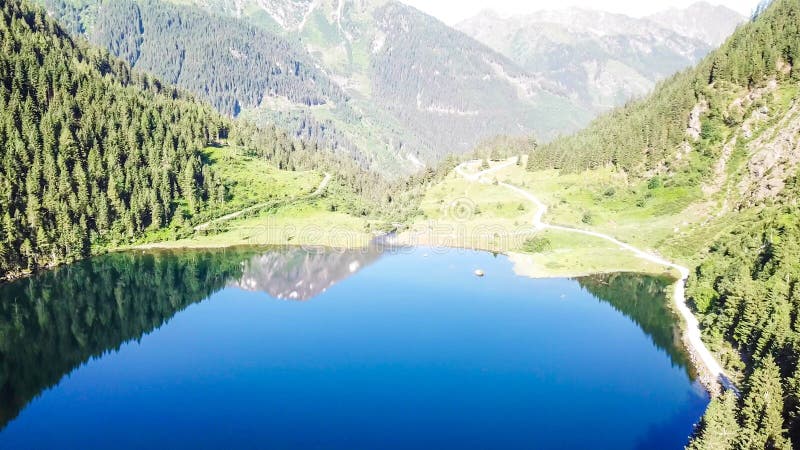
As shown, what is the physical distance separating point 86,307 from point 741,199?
148 m

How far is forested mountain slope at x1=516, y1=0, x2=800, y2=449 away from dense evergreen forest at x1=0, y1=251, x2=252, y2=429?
278 feet

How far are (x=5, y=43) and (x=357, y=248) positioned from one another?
134913 mm

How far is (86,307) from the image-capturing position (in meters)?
112

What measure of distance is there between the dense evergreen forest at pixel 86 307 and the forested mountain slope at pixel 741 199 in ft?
278

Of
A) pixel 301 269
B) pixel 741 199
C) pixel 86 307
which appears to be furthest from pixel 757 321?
pixel 86 307

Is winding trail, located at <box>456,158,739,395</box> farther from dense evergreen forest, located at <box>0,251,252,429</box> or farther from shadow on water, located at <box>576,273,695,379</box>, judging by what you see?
dense evergreen forest, located at <box>0,251,252,429</box>

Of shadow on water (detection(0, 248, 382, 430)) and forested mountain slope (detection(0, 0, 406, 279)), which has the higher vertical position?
forested mountain slope (detection(0, 0, 406, 279))

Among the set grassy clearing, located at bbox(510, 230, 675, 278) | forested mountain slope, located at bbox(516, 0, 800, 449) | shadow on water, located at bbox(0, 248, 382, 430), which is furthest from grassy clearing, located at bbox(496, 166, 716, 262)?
shadow on water, located at bbox(0, 248, 382, 430)

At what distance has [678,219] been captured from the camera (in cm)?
15412

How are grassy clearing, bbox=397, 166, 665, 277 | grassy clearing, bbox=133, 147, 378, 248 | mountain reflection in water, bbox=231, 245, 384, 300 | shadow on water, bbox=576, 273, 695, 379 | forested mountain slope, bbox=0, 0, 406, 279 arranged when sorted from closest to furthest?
shadow on water, bbox=576, 273, 695, 379 < mountain reflection in water, bbox=231, 245, 384, 300 < grassy clearing, bbox=397, 166, 665, 277 < forested mountain slope, bbox=0, 0, 406, 279 < grassy clearing, bbox=133, 147, 378, 248

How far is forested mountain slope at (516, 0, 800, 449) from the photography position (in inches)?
2365

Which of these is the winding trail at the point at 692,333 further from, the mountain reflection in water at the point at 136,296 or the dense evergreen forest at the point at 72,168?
the dense evergreen forest at the point at 72,168

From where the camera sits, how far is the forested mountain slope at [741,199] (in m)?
60.1

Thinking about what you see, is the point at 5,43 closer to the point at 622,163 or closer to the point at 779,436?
the point at 622,163
